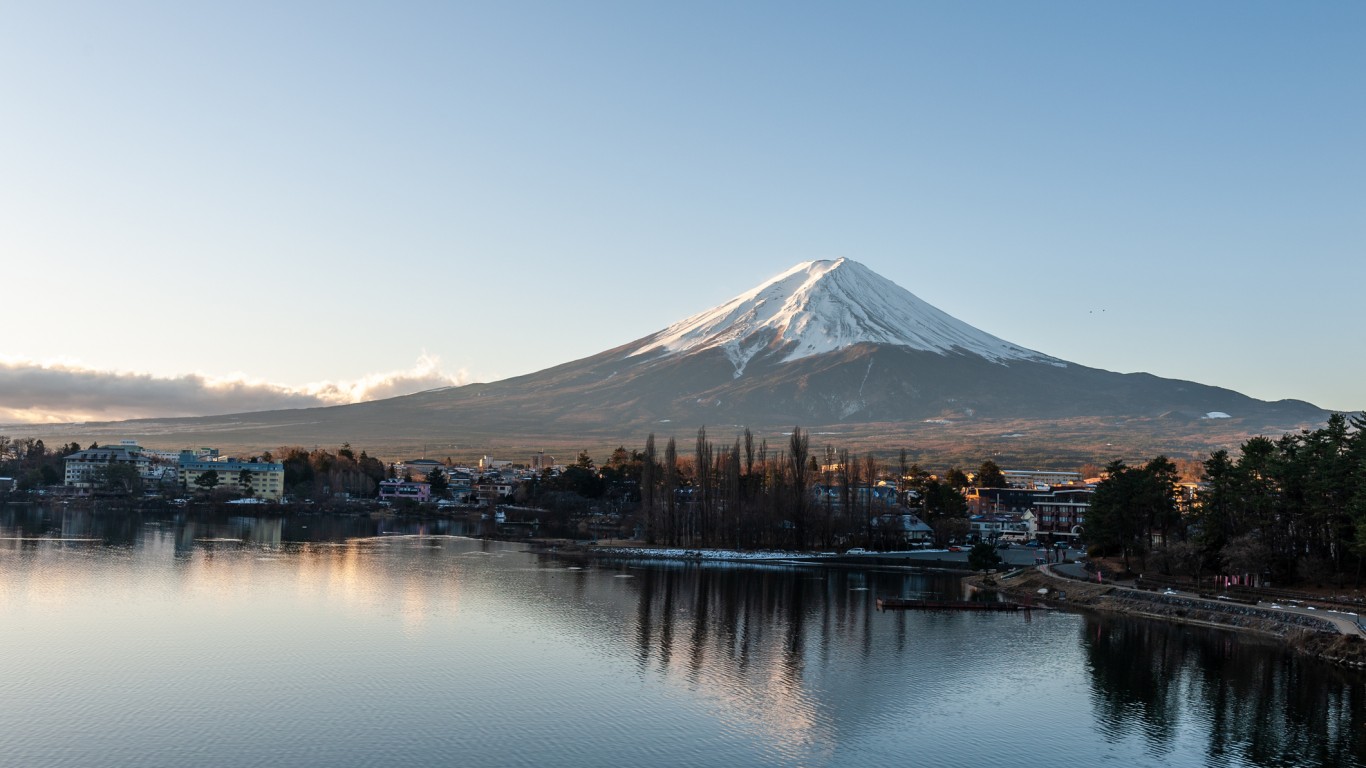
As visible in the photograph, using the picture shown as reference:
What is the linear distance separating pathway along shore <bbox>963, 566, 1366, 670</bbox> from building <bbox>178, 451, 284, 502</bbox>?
241ft

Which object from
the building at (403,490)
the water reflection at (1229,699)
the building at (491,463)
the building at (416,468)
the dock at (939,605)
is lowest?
the dock at (939,605)

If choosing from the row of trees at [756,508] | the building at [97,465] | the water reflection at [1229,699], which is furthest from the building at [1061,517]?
the building at [97,465]

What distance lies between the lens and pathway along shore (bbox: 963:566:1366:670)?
30155 mm

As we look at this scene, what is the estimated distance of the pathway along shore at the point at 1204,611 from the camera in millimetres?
30155

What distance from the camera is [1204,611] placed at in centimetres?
3722

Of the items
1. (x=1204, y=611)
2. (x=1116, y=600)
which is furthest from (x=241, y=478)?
(x=1204, y=611)

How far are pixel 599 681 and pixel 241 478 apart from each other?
8602 centimetres

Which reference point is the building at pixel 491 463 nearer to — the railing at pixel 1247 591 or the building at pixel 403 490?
the building at pixel 403 490

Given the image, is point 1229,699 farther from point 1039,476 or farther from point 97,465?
point 1039,476

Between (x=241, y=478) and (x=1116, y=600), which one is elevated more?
(x=241, y=478)

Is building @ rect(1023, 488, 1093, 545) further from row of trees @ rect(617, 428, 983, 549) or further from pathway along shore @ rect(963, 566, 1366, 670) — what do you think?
pathway along shore @ rect(963, 566, 1366, 670)

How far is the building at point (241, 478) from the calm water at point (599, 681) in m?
59.7

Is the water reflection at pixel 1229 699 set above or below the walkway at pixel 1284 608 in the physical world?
below

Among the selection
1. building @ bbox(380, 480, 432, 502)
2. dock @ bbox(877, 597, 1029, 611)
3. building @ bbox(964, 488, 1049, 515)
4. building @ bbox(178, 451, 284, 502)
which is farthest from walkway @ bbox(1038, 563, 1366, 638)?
building @ bbox(178, 451, 284, 502)
